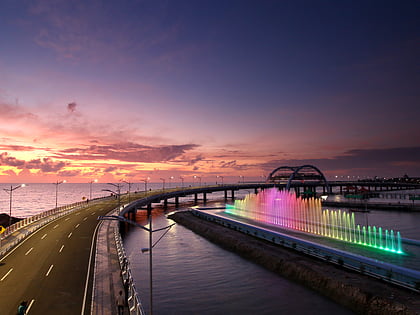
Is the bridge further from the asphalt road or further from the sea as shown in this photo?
the sea

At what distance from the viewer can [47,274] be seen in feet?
91.3

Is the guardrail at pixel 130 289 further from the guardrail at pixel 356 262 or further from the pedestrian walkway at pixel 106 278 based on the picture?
the guardrail at pixel 356 262

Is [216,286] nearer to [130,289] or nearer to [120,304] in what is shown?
[130,289]

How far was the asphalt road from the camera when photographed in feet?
71.1

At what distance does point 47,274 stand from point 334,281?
2926cm

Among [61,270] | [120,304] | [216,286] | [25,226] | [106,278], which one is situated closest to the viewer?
[120,304]

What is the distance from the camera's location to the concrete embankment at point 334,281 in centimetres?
2359

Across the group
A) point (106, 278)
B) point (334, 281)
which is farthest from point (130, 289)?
point (334, 281)

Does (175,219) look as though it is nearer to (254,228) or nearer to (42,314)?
(254,228)

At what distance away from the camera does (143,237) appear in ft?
205

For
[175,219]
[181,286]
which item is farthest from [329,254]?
[175,219]

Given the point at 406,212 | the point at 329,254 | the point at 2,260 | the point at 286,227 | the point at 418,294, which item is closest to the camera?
the point at 418,294

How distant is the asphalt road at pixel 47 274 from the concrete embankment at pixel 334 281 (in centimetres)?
2296

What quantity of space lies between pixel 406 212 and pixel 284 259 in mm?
81388
